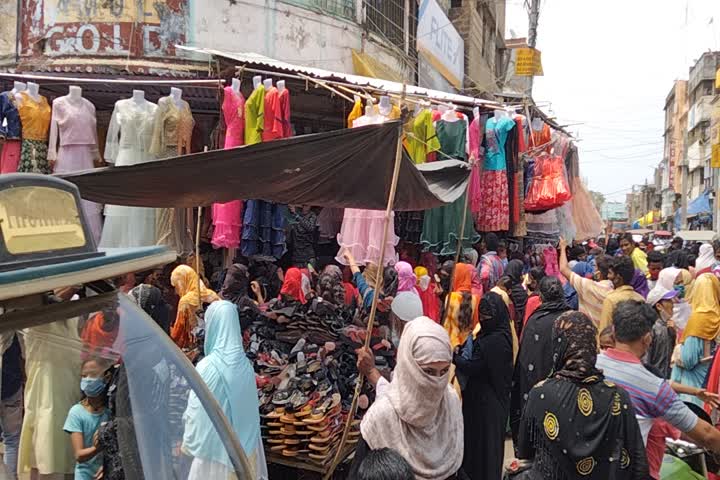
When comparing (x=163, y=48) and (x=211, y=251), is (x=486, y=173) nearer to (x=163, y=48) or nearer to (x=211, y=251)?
(x=211, y=251)

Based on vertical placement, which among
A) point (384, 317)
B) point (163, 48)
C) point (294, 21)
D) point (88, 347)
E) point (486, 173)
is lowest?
point (384, 317)

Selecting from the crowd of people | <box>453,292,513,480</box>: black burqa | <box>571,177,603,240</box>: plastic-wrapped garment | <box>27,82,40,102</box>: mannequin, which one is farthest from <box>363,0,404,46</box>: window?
<box>453,292,513,480</box>: black burqa

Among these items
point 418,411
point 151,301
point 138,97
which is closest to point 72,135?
point 138,97

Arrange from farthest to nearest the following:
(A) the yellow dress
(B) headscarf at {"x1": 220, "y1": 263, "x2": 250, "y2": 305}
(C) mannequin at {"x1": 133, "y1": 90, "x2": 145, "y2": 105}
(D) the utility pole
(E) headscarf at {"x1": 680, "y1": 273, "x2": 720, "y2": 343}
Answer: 1. (D) the utility pole
2. (C) mannequin at {"x1": 133, "y1": 90, "x2": 145, "y2": 105}
3. (E) headscarf at {"x1": 680, "y1": 273, "x2": 720, "y2": 343}
4. (B) headscarf at {"x1": 220, "y1": 263, "x2": 250, "y2": 305}
5. (A) the yellow dress

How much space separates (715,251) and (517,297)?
400cm

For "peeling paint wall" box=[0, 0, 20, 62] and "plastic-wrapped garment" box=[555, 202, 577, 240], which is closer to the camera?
"peeling paint wall" box=[0, 0, 20, 62]

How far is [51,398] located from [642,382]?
7.70 feet

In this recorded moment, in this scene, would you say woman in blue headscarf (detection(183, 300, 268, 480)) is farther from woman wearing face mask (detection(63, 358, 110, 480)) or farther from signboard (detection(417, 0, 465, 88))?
signboard (detection(417, 0, 465, 88))

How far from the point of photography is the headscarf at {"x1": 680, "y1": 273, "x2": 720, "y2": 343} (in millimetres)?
4875

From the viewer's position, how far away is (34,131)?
5.91 m

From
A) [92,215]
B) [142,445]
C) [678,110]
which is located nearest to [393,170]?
[142,445]

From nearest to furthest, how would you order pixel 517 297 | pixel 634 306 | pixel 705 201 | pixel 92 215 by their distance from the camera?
pixel 634 306
pixel 517 297
pixel 92 215
pixel 705 201

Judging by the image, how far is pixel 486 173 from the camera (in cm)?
731

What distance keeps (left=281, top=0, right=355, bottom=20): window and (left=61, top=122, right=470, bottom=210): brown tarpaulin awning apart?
642cm
